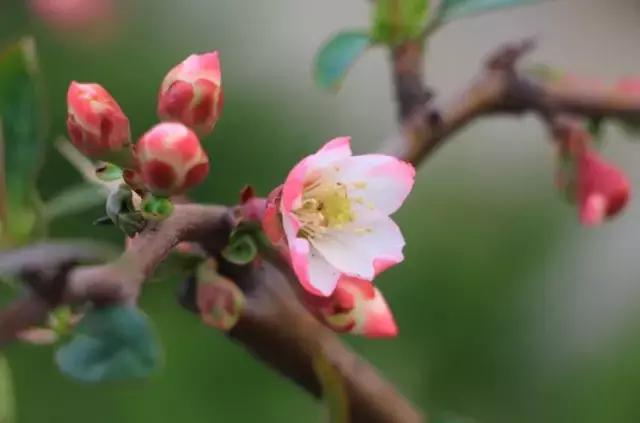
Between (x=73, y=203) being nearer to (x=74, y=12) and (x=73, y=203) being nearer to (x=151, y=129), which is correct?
(x=151, y=129)

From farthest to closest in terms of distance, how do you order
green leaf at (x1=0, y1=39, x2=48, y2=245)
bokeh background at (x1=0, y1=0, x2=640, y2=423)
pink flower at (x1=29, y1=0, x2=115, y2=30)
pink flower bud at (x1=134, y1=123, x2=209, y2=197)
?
bokeh background at (x1=0, y1=0, x2=640, y2=423)
pink flower at (x1=29, y1=0, x2=115, y2=30)
green leaf at (x1=0, y1=39, x2=48, y2=245)
pink flower bud at (x1=134, y1=123, x2=209, y2=197)

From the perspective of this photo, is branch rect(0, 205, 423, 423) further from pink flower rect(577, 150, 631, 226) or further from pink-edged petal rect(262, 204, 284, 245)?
pink flower rect(577, 150, 631, 226)

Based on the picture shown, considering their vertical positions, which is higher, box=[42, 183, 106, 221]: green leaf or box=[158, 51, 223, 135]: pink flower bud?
box=[158, 51, 223, 135]: pink flower bud

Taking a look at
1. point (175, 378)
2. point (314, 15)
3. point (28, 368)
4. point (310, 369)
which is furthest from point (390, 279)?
point (310, 369)

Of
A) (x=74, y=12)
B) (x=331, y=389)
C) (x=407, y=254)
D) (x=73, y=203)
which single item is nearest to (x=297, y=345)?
(x=331, y=389)

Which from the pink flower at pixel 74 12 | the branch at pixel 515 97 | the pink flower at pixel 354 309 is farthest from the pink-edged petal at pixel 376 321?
the pink flower at pixel 74 12

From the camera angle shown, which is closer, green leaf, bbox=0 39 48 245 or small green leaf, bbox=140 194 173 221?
small green leaf, bbox=140 194 173 221

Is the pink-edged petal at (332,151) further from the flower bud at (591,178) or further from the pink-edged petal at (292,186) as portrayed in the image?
the flower bud at (591,178)

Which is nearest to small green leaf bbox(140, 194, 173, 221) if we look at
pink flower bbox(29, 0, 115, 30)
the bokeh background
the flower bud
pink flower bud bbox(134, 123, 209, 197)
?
pink flower bud bbox(134, 123, 209, 197)
